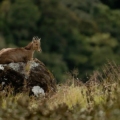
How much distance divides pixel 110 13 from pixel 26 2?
15356 millimetres

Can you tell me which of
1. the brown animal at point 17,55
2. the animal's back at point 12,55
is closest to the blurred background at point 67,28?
the brown animal at point 17,55

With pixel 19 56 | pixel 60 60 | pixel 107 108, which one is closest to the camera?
pixel 107 108

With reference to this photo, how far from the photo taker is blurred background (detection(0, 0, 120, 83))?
343ft

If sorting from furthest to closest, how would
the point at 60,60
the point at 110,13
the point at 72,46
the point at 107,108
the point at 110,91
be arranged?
the point at 110,13 < the point at 72,46 < the point at 60,60 < the point at 110,91 < the point at 107,108

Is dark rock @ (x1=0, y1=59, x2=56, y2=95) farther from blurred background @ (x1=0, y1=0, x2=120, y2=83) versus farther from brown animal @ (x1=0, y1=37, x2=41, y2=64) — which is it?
blurred background @ (x1=0, y1=0, x2=120, y2=83)

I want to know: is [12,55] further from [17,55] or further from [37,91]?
[37,91]

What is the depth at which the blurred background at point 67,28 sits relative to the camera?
343 ft

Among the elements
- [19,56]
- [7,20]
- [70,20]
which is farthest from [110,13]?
[19,56]

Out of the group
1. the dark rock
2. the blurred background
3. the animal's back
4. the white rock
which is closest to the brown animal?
the animal's back

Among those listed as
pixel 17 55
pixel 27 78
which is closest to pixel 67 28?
pixel 17 55

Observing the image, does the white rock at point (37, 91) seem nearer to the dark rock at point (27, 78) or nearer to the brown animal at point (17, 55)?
the dark rock at point (27, 78)

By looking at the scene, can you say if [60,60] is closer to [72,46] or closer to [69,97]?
[72,46]

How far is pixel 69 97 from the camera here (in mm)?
13203

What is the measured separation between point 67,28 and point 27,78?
98592 millimetres
